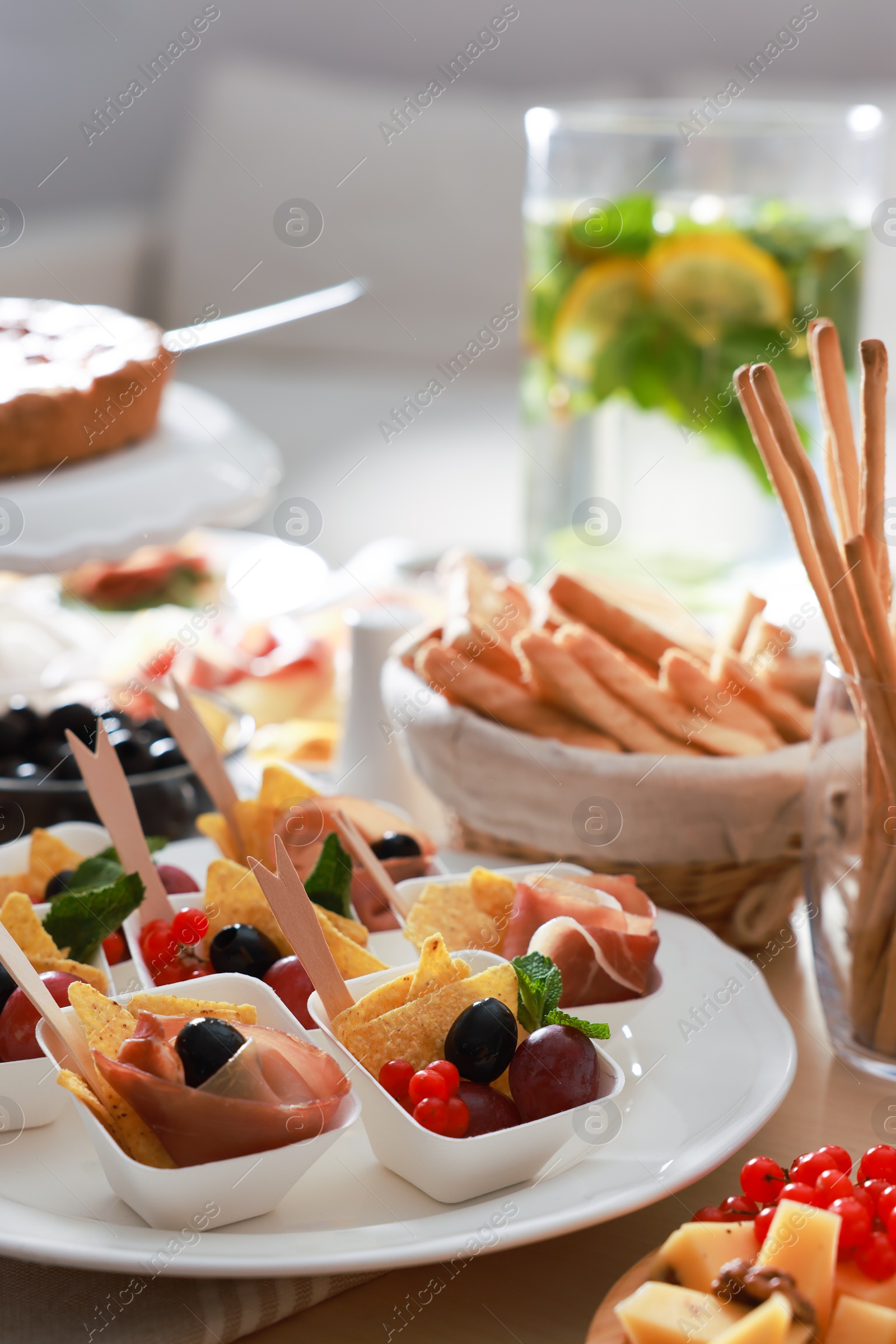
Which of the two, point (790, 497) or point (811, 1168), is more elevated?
point (790, 497)

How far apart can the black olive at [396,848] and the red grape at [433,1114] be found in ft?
0.80

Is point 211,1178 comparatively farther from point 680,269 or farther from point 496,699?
point 680,269

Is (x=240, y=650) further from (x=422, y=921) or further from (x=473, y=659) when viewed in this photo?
(x=422, y=921)

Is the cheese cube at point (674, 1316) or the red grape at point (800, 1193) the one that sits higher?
the red grape at point (800, 1193)

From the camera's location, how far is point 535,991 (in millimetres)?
563

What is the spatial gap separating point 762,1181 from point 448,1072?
0.13m

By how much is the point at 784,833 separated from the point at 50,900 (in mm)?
406

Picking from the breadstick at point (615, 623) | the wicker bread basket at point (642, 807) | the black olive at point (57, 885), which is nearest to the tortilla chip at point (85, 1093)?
the black olive at point (57, 885)

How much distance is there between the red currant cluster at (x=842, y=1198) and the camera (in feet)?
1.46

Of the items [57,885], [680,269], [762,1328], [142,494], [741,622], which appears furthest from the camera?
[680,269]

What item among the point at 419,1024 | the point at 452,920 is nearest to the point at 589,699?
the point at 452,920

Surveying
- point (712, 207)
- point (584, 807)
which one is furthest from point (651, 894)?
point (712, 207)

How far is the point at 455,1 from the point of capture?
314cm

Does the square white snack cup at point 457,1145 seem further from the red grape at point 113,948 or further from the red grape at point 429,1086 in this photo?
the red grape at point 113,948
